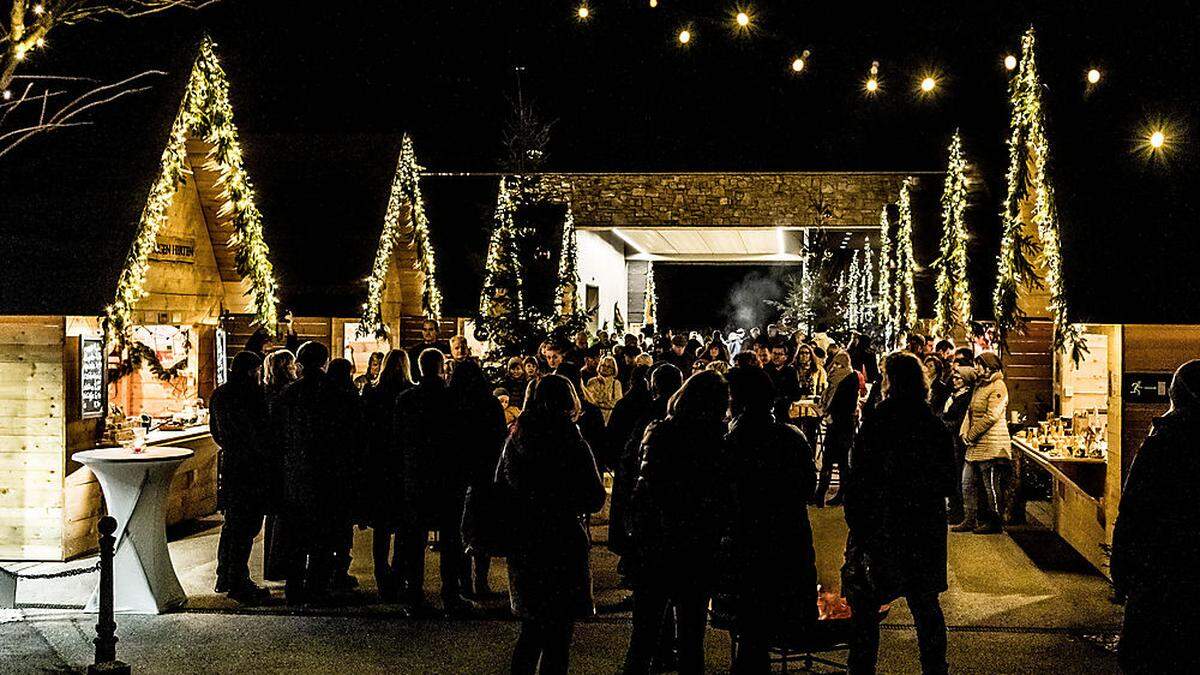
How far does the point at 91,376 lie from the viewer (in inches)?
426

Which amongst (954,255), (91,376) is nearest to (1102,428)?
(954,255)

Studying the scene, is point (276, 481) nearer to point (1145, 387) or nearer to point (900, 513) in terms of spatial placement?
point (900, 513)

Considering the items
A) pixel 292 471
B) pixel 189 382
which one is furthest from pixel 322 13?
pixel 292 471

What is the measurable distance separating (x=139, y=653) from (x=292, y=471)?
1721 millimetres

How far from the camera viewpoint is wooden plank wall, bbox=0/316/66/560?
406 inches

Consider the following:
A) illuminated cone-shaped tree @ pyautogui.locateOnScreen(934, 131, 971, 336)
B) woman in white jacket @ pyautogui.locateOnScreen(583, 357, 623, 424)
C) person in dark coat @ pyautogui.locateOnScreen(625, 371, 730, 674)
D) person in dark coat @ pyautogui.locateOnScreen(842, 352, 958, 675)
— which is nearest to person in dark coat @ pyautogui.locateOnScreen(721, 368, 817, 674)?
person in dark coat @ pyautogui.locateOnScreen(625, 371, 730, 674)

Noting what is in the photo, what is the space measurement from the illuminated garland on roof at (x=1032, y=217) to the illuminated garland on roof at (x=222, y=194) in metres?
7.68

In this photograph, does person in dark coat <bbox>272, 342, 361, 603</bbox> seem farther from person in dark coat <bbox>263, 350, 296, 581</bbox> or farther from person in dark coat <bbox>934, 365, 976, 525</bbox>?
person in dark coat <bbox>934, 365, 976, 525</bbox>

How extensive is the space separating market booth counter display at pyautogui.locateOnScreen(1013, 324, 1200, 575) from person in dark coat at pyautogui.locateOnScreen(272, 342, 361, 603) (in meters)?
5.47

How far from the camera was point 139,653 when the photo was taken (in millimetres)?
7594

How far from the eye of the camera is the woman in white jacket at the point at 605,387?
13.6 metres

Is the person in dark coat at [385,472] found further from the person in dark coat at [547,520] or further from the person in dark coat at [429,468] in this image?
the person in dark coat at [547,520]

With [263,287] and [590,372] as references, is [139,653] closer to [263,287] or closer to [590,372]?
[263,287]

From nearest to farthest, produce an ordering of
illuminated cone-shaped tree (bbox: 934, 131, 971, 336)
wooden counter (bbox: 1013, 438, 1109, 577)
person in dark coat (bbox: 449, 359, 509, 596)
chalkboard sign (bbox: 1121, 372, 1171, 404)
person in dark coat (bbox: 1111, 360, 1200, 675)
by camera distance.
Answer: person in dark coat (bbox: 1111, 360, 1200, 675) < person in dark coat (bbox: 449, 359, 509, 596) < chalkboard sign (bbox: 1121, 372, 1171, 404) < wooden counter (bbox: 1013, 438, 1109, 577) < illuminated cone-shaped tree (bbox: 934, 131, 971, 336)
